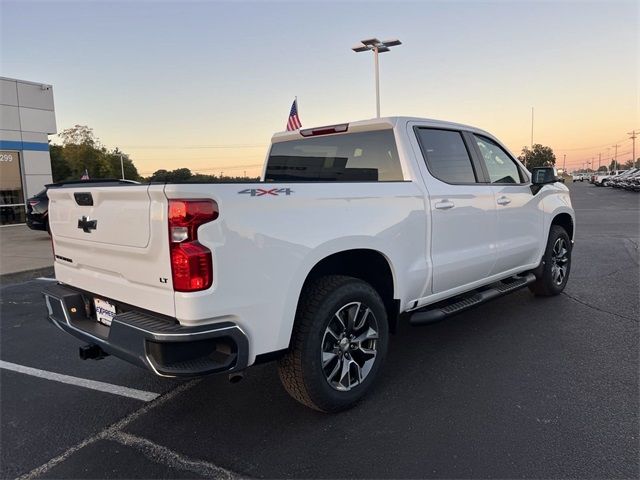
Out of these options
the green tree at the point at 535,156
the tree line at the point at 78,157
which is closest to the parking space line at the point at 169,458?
the tree line at the point at 78,157

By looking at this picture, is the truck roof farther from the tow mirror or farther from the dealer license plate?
the dealer license plate

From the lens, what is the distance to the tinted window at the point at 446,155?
4.10 metres

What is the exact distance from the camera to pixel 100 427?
3.21 metres

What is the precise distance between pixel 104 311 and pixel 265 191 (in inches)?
54.7

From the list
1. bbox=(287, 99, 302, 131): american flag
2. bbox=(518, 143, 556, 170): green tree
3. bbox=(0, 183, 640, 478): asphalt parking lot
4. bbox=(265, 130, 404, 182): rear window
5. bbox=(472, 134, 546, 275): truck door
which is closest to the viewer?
bbox=(0, 183, 640, 478): asphalt parking lot

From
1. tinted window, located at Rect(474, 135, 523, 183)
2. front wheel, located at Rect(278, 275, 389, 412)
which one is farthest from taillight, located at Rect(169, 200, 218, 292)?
tinted window, located at Rect(474, 135, 523, 183)

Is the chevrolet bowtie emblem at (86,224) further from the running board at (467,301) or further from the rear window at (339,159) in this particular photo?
the running board at (467,301)

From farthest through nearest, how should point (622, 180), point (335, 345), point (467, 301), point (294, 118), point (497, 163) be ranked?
point (622, 180) → point (294, 118) → point (497, 163) → point (467, 301) → point (335, 345)

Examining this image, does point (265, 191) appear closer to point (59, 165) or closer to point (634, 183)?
point (634, 183)

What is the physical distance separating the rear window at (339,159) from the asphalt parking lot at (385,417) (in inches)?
63.2

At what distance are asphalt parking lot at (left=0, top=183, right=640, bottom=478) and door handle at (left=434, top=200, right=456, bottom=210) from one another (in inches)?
50.5

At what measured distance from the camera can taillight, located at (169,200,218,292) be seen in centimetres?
248

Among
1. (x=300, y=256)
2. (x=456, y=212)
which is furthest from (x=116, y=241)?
(x=456, y=212)

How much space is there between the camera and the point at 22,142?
20453 millimetres
